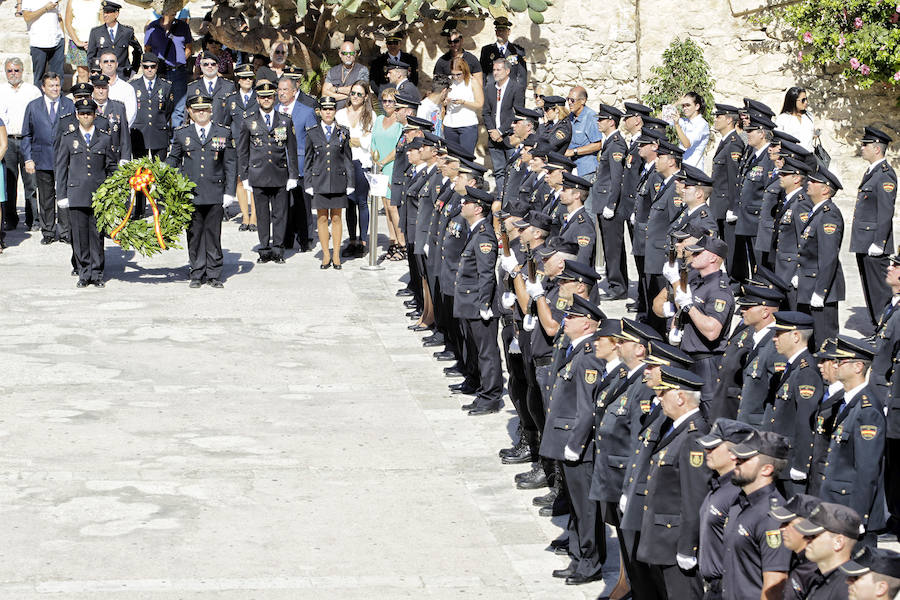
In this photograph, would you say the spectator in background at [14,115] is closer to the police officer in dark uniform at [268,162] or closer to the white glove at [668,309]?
the police officer in dark uniform at [268,162]

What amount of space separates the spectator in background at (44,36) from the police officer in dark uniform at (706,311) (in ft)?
39.8

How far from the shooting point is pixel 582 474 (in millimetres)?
8594

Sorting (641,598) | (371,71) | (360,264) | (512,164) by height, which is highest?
(371,71)

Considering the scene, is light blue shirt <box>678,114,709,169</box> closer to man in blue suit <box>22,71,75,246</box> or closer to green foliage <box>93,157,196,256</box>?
green foliage <box>93,157,196,256</box>

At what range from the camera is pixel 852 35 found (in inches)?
776

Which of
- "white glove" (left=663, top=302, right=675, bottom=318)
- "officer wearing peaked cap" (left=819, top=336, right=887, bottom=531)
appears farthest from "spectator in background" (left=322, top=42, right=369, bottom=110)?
"officer wearing peaked cap" (left=819, top=336, right=887, bottom=531)

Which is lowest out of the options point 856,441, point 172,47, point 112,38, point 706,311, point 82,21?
point 856,441

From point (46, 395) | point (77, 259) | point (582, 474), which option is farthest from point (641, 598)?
point (77, 259)

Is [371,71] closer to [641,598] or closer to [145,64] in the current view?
[145,64]

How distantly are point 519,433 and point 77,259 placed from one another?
22.0ft

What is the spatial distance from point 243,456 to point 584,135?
296 inches

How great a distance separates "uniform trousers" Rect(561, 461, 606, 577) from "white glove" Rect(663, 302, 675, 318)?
2818mm

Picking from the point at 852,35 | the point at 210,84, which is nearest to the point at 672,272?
the point at 210,84

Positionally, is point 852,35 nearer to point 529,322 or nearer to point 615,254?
point 615,254
